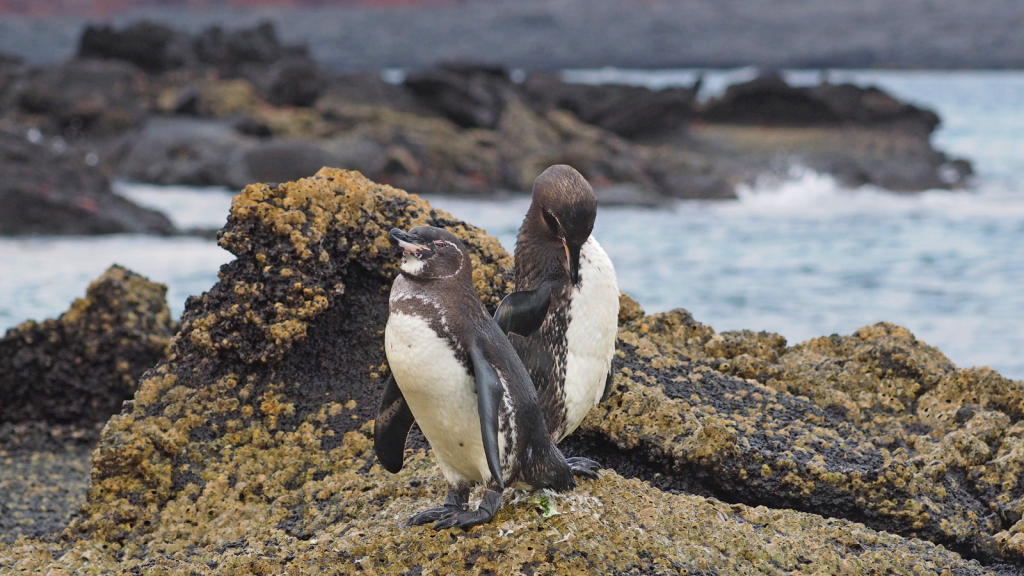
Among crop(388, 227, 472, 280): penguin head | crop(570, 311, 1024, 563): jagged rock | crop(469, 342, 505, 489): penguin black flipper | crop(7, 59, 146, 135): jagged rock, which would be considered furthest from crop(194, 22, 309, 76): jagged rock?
crop(469, 342, 505, 489): penguin black flipper

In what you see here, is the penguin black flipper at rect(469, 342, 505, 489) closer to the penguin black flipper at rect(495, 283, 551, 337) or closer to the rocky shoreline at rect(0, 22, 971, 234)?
the penguin black flipper at rect(495, 283, 551, 337)

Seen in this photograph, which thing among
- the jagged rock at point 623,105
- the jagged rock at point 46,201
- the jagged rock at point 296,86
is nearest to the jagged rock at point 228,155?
the jagged rock at point 296,86

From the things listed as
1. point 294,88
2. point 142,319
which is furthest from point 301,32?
point 142,319

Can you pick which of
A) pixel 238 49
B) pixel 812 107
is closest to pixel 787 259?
pixel 812 107

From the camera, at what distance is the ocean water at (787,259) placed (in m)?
12.3

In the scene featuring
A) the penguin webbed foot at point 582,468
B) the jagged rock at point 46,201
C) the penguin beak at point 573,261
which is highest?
the jagged rock at point 46,201

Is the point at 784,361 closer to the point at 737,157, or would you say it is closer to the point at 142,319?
the point at 142,319

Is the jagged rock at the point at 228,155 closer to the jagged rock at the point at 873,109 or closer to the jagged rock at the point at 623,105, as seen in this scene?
the jagged rock at the point at 623,105

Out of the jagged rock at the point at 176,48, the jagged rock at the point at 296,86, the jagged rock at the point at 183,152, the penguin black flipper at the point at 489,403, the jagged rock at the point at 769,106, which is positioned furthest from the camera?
the jagged rock at the point at 176,48

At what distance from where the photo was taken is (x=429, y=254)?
3244 mm

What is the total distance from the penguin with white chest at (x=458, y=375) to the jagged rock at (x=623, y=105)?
25.6m

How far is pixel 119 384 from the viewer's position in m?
6.17

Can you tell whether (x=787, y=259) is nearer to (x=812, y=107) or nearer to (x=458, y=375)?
(x=458, y=375)

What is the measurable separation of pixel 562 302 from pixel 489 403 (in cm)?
65
